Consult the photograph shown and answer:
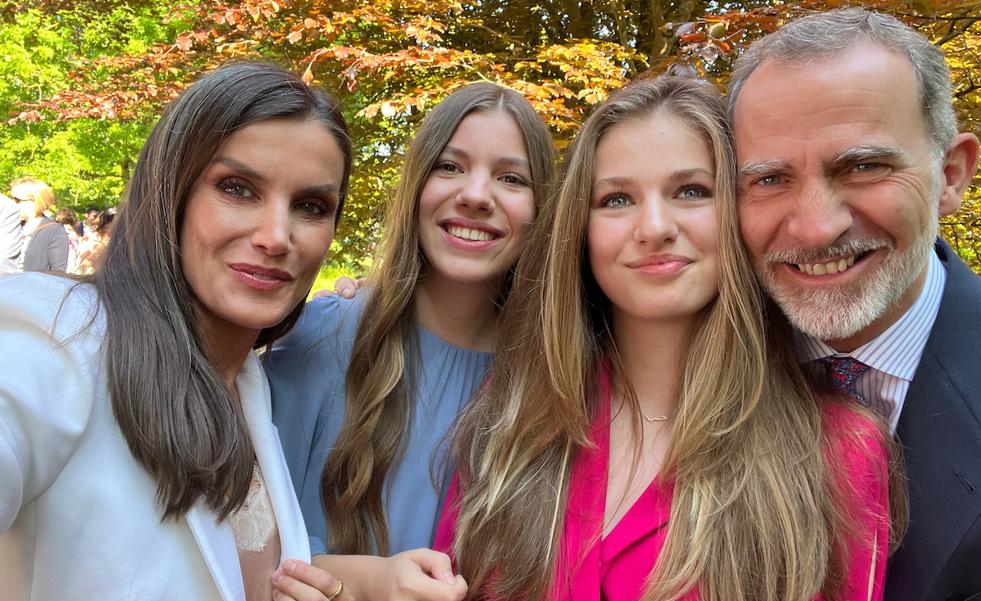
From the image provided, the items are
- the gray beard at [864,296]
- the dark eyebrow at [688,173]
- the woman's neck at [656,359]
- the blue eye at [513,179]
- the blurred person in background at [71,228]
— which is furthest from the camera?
the blurred person in background at [71,228]

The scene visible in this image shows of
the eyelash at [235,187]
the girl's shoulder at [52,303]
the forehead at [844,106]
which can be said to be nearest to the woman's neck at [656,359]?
the forehead at [844,106]

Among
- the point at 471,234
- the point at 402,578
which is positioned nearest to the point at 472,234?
the point at 471,234

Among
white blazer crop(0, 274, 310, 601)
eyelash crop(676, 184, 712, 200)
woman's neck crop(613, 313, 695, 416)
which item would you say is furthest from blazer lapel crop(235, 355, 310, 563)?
eyelash crop(676, 184, 712, 200)

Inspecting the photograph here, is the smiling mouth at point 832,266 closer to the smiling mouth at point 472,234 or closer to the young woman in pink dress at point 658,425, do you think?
the young woman in pink dress at point 658,425

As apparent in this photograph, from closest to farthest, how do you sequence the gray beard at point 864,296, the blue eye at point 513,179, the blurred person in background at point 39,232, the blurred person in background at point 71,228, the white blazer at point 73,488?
the white blazer at point 73,488 < the gray beard at point 864,296 < the blue eye at point 513,179 < the blurred person in background at point 39,232 < the blurred person in background at point 71,228

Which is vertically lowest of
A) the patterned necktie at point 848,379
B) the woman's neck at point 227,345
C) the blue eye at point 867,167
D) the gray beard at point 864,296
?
the woman's neck at point 227,345

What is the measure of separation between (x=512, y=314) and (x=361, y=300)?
617mm

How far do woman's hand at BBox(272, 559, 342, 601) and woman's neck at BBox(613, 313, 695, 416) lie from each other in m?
1.02

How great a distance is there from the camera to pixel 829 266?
2.02m

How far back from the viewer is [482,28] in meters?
6.25

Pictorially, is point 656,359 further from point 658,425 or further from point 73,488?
point 73,488

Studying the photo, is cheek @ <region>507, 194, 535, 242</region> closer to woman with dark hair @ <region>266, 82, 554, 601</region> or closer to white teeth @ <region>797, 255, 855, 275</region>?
woman with dark hair @ <region>266, 82, 554, 601</region>

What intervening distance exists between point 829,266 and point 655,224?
47cm

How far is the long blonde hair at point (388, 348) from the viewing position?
2.45m
